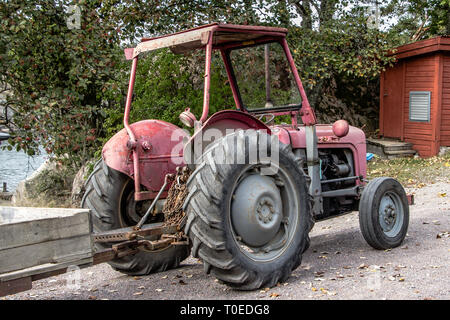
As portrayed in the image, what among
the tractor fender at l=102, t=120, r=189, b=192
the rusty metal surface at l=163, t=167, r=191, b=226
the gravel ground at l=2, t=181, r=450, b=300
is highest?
the tractor fender at l=102, t=120, r=189, b=192

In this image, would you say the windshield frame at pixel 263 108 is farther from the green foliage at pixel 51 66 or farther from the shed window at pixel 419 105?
the shed window at pixel 419 105

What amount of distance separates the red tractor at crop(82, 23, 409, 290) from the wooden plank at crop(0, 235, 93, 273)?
370mm

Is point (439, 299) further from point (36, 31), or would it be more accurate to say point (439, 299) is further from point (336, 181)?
point (36, 31)

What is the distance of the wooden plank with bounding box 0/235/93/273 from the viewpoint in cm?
319

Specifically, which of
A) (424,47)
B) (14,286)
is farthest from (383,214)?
(424,47)

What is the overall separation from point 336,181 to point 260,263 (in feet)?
6.94

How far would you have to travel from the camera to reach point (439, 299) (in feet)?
12.8

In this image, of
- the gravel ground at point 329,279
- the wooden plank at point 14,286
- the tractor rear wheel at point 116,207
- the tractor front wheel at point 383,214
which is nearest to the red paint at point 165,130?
the tractor rear wheel at point 116,207

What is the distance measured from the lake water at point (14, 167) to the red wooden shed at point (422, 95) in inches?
463

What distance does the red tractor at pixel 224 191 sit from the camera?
4.05 metres

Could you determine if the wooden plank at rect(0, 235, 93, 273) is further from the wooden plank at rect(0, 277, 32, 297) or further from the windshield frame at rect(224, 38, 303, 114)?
the windshield frame at rect(224, 38, 303, 114)

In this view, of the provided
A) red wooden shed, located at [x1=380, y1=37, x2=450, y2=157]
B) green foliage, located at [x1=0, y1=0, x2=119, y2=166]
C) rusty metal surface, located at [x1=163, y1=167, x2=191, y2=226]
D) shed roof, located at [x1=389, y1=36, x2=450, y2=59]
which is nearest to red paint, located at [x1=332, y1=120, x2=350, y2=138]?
rusty metal surface, located at [x1=163, y1=167, x2=191, y2=226]
